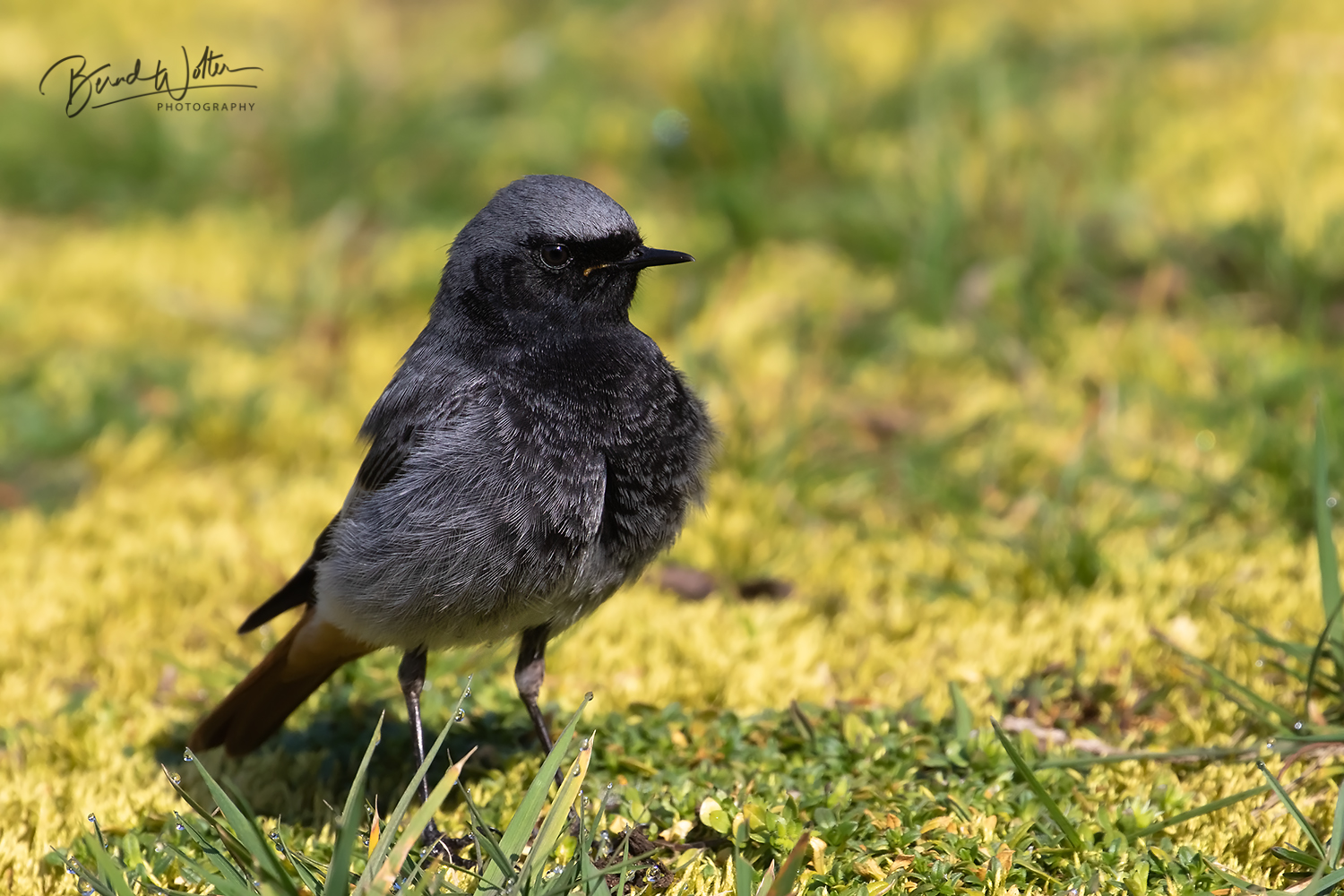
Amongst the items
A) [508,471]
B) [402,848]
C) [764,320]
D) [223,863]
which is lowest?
[223,863]

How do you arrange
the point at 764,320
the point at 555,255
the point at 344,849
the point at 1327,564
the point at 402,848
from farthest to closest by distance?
the point at 764,320 → the point at 555,255 → the point at 1327,564 → the point at 402,848 → the point at 344,849

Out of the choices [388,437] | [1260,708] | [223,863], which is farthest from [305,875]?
[1260,708]

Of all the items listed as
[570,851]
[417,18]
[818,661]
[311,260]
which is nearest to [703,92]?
[311,260]

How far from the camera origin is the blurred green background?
454 centimetres

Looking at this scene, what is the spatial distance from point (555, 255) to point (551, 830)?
1.82 m

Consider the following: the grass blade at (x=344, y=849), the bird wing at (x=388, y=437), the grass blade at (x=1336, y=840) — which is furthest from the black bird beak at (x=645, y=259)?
the grass blade at (x=1336, y=840)

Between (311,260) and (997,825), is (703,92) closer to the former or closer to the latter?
(311,260)

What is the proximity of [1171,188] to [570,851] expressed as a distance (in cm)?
569

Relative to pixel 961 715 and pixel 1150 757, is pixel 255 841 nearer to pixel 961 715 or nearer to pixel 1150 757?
pixel 961 715

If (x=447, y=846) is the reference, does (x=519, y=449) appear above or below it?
above

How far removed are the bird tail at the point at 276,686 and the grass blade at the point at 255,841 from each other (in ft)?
3.99

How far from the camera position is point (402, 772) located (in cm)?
414

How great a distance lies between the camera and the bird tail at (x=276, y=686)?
13.0 ft

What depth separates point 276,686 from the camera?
4.00m
